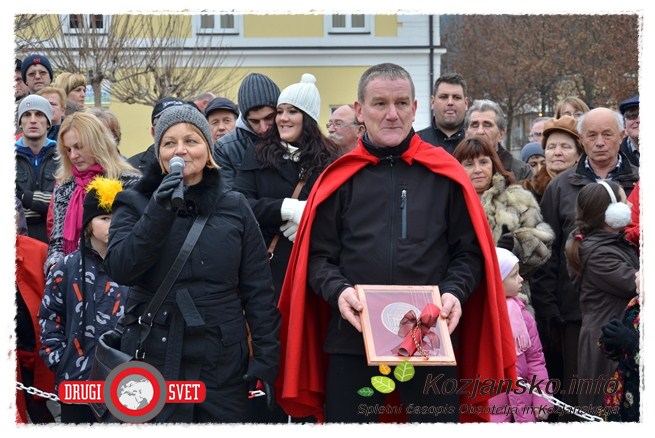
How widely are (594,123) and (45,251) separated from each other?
12.7ft

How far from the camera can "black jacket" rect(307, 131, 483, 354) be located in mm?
4977

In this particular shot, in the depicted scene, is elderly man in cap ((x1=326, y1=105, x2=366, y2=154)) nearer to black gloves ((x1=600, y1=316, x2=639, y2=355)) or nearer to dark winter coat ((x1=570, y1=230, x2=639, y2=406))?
dark winter coat ((x1=570, y1=230, x2=639, y2=406))

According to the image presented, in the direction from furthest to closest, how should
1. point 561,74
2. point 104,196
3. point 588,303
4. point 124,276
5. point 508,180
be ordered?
point 561,74, point 508,180, point 588,303, point 104,196, point 124,276

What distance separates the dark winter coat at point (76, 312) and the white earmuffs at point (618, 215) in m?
2.94

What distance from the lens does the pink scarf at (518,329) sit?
6422 millimetres

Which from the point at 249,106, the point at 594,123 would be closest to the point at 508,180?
the point at 594,123

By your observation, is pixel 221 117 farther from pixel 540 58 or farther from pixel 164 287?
pixel 540 58

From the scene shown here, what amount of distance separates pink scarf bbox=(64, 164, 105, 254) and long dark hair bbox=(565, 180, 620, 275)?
3.00m

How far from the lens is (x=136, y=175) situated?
6.72 metres

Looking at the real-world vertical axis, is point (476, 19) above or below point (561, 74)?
above

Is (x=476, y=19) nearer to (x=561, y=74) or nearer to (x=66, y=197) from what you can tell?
(x=561, y=74)

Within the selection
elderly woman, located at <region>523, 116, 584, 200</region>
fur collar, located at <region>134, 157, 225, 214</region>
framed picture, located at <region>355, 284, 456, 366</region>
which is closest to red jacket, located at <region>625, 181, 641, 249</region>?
framed picture, located at <region>355, 284, 456, 366</region>

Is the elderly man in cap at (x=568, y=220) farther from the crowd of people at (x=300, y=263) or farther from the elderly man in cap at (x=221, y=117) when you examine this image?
the elderly man in cap at (x=221, y=117)

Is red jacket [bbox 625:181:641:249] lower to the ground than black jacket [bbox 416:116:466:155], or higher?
lower
